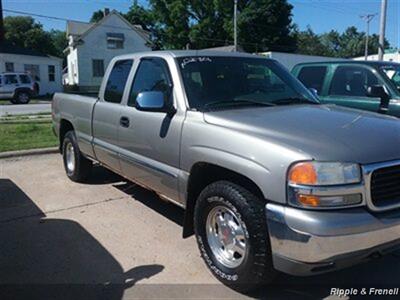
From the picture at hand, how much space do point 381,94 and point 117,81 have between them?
4086 mm

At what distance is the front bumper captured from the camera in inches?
112

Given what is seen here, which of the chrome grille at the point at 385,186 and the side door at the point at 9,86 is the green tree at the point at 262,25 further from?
the chrome grille at the point at 385,186

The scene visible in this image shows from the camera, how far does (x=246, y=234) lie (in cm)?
329

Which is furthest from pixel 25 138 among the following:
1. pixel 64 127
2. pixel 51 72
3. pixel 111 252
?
pixel 51 72

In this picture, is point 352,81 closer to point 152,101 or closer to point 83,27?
point 152,101

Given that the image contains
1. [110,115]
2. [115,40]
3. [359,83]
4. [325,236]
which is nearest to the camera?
[325,236]

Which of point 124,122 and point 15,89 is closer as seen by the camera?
point 124,122

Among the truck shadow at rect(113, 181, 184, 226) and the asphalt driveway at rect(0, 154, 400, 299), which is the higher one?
the truck shadow at rect(113, 181, 184, 226)

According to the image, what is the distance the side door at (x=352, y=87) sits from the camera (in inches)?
291

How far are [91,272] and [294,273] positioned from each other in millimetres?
1858

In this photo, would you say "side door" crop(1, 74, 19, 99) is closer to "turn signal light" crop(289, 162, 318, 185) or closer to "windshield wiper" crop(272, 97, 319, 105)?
"windshield wiper" crop(272, 97, 319, 105)

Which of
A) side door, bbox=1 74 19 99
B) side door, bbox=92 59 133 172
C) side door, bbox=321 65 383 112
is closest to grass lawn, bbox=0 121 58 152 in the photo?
side door, bbox=92 59 133 172

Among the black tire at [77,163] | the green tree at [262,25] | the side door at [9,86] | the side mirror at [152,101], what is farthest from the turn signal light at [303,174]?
the green tree at [262,25]

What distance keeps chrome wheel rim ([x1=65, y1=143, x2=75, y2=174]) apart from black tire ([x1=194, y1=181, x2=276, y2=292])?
3747mm
